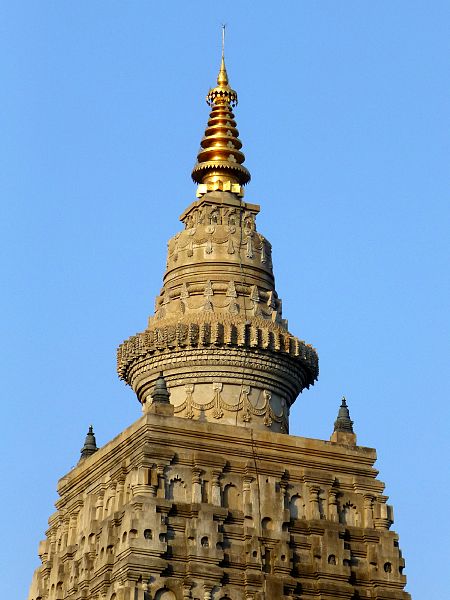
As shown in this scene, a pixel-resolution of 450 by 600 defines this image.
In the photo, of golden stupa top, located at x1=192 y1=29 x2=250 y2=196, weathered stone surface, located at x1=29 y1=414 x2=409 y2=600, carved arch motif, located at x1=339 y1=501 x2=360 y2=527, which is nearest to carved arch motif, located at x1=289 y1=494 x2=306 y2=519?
weathered stone surface, located at x1=29 y1=414 x2=409 y2=600

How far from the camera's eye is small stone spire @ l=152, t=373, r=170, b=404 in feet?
158

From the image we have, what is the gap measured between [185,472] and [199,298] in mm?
6638

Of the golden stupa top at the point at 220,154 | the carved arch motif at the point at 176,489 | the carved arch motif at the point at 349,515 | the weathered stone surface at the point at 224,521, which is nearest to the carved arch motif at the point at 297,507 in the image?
the weathered stone surface at the point at 224,521

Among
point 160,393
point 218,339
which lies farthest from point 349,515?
point 160,393

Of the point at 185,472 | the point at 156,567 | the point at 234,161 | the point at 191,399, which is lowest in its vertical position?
the point at 156,567

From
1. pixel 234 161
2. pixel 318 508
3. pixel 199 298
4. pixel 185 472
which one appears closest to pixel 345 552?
pixel 318 508

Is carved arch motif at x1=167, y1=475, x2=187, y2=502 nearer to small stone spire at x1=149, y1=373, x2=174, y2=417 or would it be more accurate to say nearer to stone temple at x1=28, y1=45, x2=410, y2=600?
stone temple at x1=28, y1=45, x2=410, y2=600

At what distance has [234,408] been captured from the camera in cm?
5006

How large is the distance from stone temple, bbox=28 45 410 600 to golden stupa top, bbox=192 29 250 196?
86cm

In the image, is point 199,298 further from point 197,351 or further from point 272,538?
point 272,538

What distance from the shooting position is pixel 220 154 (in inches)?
2162

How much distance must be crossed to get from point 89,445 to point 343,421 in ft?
26.1

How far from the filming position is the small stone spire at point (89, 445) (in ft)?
170

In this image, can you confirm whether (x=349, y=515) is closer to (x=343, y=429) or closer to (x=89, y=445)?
(x=343, y=429)
